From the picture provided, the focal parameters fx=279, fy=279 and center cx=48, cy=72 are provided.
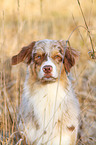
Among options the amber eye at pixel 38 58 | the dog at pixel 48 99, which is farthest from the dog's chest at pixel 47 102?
the amber eye at pixel 38 58

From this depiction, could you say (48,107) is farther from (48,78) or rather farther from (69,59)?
(69,59)

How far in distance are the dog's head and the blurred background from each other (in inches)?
8.0

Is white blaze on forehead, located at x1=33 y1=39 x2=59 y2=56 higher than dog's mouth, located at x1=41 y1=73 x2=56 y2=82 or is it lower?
higher

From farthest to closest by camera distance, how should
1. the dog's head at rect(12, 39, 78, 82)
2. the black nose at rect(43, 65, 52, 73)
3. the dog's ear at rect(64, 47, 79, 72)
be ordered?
1. the dog's ear at rect(64, 47, 79, 72)
2. the dog's head at rect(12, 39, 78, 82)
3. the black nose at rect(43, 65, 52, 73)

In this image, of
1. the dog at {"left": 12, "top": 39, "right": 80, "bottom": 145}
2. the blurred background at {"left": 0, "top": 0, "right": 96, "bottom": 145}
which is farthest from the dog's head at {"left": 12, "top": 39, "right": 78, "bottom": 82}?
the blurred background at {"left": 0, "top": 0, "right": 96, "bottom": 145}

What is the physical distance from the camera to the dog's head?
3.55 meters

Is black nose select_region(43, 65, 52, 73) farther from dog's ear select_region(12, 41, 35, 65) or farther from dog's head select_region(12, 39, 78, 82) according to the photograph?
dog's ear select_region(12, 41, 35, 65)

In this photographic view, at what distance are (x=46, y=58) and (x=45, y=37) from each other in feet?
15.2

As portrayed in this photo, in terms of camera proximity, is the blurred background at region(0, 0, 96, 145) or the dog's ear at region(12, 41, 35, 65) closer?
the blurred background at region(0, 0, 96, 145)

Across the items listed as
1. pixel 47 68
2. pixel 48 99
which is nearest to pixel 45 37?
pixel 48 99

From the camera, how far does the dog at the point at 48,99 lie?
3.73 m

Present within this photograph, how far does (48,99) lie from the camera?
395cm

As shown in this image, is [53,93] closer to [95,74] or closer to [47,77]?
[47,77]

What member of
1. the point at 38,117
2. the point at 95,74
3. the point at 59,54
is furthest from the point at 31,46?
the point at 95,74
